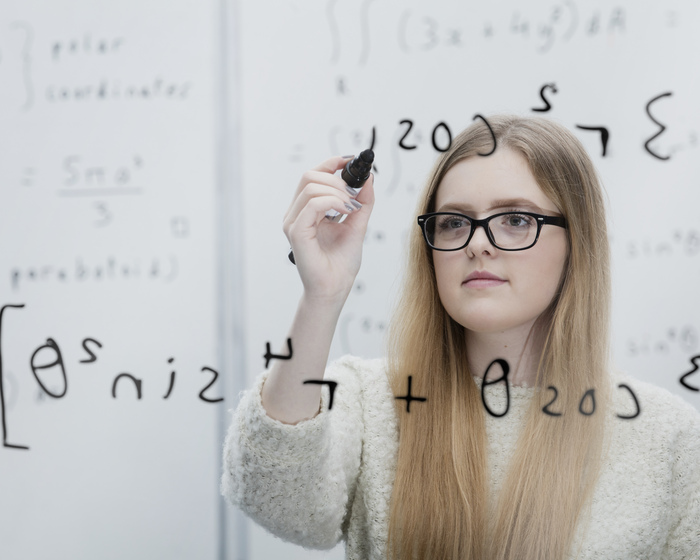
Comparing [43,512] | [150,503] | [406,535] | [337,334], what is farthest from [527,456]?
[43,512]

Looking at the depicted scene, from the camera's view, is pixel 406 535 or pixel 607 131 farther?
pixel 607 131

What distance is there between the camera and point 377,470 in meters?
0.69

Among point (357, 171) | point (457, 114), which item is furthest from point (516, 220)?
point (457, 114)

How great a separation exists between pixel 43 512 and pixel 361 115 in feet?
2.26

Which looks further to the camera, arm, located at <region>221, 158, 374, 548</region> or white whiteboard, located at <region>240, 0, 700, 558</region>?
white whiteboard, located at <region>240, 0, 700, 558</region>

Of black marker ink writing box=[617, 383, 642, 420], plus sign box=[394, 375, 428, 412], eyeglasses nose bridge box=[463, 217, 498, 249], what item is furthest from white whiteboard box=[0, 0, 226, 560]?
black marker ink writing box=[617, 383, 642, 420]

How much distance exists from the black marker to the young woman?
1cm

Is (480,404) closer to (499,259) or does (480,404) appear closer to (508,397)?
(508,397)

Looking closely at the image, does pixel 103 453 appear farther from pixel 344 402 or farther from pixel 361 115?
pixel 361 115

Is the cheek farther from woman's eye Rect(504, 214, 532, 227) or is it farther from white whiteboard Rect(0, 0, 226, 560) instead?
white whiteboard Rect(0, 0, 226, 560)

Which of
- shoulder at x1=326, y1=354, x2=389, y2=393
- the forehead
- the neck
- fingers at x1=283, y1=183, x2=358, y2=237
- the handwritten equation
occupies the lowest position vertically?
shoulder at x1=326, y1=354, x2=389, y2=393

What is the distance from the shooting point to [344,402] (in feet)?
2.29

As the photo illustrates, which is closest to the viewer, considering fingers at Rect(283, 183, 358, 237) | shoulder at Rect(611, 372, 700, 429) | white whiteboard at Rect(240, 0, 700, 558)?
fingers at Rect(283, 183, 358, 237)

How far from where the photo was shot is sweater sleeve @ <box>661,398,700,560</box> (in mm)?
654
